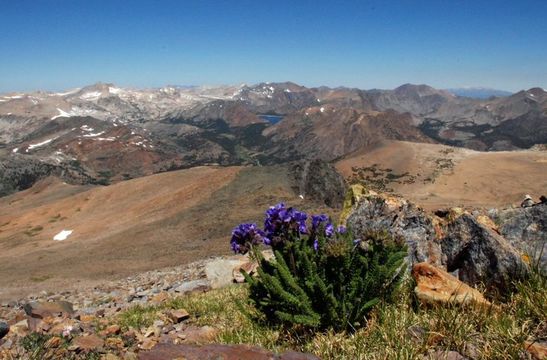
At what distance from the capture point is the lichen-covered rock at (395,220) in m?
9.98

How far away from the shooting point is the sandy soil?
7350cm

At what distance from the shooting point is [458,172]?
92.1 metres

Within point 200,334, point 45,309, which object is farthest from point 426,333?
point 45,309

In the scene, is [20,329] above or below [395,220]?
below

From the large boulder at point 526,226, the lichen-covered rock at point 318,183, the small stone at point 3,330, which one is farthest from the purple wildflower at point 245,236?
the lichen-covered rock at point 318,183

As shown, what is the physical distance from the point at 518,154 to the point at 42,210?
9790 centimetres

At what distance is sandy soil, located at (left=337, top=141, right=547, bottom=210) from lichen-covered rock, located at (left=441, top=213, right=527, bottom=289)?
55.8 metres

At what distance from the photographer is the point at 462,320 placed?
A: 535 centimetres

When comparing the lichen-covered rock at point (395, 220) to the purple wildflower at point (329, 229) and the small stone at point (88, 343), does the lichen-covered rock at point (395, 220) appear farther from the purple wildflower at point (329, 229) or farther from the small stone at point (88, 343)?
the small stone at point (88, 343)

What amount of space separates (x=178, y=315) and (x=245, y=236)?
8.26ft

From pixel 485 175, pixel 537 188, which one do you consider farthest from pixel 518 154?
pixel 537 188

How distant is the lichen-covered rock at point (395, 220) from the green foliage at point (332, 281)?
3.25 metres

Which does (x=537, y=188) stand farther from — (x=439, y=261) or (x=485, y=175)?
(x=439, y=261)

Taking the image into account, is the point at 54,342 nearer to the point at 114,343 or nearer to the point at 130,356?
the point at 114,343
